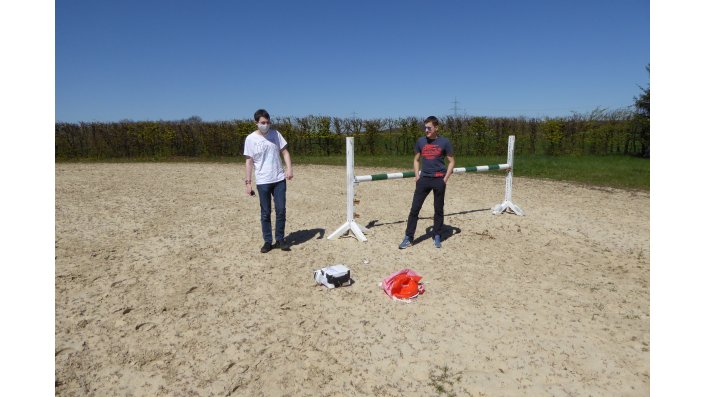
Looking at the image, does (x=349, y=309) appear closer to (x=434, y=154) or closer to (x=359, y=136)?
(x=434, y=154)

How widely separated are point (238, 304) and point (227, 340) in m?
0.66

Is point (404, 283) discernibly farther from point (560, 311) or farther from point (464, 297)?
point (560, 311)

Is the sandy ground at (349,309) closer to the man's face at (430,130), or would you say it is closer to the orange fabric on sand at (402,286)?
the orange fabric on sand at (402,286)

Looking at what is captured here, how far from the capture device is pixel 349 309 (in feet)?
12.8

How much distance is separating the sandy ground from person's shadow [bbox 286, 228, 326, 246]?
0.03 meters

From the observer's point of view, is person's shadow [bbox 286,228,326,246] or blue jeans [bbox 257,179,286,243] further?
person's shadow [bbox 286,228,326,246]

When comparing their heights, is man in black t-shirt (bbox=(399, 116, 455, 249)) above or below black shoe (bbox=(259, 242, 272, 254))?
above

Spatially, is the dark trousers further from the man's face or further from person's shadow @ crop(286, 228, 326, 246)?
person's shadow @ crop(286, 228, 326, 246)

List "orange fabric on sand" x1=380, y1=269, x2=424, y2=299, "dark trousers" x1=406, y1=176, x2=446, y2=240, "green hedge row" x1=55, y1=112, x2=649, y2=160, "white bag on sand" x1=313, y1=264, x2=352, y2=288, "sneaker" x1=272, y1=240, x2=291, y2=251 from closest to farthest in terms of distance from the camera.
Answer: "orange fabric on sand" x1=380, y1=269, x2=424, y2=299 < "white bag on sand" x1=313, y1=264, x2=352, y2=288 < "dark trousers" x1=406, y1=176, x2=446, y2=240 < "sneaker" x1=272, y1=240, x2=291, y2=251 < "green hedge row" x1=55, y1=112, x2=649, y2=160

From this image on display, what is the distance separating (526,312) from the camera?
385cm

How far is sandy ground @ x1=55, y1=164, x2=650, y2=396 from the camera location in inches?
114

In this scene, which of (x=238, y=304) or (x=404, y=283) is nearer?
(x=238, y=304)

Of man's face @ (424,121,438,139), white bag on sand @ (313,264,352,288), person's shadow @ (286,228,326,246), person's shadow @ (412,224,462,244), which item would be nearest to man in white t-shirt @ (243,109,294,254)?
person's shadow @ (286,228,326,246)

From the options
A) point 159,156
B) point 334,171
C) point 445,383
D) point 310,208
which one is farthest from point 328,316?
point 159,156
